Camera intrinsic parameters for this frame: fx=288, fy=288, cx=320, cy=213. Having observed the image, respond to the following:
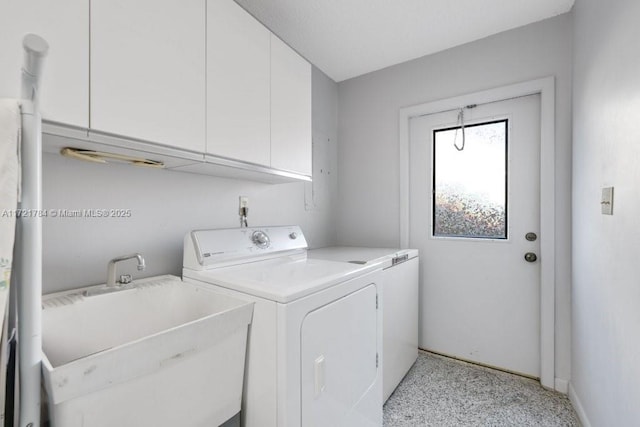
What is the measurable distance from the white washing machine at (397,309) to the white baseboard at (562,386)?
919 millimetres

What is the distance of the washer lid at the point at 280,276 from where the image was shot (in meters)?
1.05

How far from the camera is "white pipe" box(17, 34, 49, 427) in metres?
0.60

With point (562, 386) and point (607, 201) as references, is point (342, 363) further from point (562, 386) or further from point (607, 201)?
point (562, 386)

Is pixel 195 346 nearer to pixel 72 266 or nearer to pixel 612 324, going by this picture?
pixel 72 266

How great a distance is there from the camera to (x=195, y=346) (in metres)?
0.91

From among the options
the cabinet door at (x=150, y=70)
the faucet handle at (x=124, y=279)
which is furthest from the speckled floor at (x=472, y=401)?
the cabinet door at (x=150, y=70)

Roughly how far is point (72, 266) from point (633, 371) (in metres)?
2.26

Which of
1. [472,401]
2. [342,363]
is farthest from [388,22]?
[472,401]

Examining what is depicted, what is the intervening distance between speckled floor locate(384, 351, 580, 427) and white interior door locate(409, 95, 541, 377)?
0.55 feet

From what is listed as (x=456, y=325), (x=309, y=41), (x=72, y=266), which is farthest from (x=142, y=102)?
(x=456, y=325)

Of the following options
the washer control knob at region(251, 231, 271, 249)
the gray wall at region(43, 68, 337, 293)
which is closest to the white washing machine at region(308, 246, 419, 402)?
the washer control knob at region(251, 231, 271, 249)

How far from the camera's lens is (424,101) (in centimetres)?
248

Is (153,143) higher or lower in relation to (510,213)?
higher

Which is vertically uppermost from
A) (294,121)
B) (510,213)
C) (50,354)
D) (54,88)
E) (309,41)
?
(309,41)
